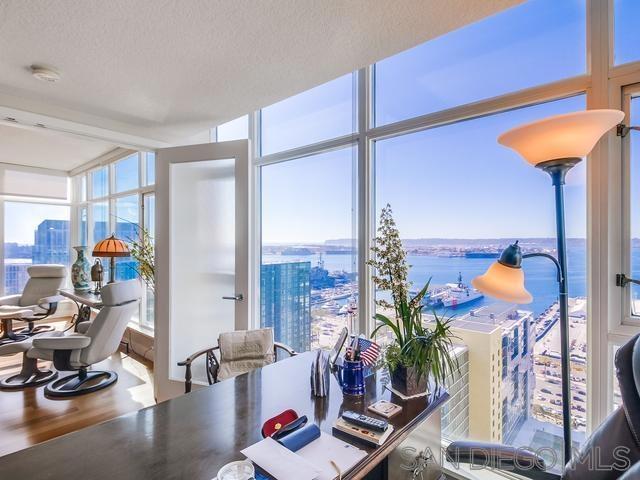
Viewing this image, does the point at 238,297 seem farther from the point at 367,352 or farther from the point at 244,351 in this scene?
the point at 367,352

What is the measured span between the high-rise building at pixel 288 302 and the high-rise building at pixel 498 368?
1256 mm

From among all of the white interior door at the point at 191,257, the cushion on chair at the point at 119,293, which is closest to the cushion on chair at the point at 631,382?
the white interior door at the point at 191,257

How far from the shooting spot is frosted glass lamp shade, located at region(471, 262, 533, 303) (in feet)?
4.09

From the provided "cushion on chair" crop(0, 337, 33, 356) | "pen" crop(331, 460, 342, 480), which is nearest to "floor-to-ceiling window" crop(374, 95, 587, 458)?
"pen" crop(331, 460, 342, 480)

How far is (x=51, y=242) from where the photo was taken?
6238 mm

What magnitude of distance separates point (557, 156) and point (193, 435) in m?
1.66

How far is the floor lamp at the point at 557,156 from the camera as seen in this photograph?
114cm

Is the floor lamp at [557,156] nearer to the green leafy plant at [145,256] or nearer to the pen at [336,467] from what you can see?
the pen at [336,467]

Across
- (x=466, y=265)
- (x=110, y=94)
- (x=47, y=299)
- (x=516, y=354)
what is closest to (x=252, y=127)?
(x=110, y=94)

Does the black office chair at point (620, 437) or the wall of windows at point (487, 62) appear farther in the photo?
the wall of windows at point (487, 62)

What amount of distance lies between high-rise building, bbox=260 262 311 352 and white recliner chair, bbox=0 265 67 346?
3857 mm

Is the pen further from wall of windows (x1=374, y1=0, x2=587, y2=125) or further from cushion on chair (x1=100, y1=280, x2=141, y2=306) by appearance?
cushion on chair (x1=100, y1=280, x2=141, y2=306)

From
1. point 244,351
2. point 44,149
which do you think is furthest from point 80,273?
point 244,351

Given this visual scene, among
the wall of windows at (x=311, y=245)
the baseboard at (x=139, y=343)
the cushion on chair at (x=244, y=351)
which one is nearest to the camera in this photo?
the cushion on chair at (x=244, y=351)
